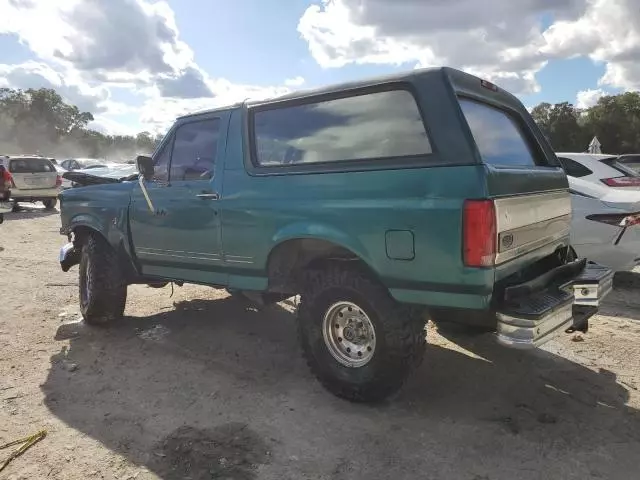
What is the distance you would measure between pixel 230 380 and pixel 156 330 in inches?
63.0

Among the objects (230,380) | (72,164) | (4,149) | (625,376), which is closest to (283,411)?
(230,380)

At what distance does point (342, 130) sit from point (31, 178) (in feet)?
50.8

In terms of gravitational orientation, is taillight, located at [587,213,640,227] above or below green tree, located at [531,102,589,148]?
below

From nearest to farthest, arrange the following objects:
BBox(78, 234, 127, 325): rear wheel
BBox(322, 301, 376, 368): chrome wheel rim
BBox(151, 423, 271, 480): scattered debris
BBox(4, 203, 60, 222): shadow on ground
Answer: BBox(151, 423, 271, 480): scattered debris < BBox(322, 301, 376, 368): chrome wheel rim < BBox(78, 234, 127, 325): rear wheel < BBox(4, 203, 60, 222): shadow on ground

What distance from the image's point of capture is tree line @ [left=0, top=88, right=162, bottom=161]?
84.9m

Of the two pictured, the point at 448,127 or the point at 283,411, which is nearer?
the point at 448,127

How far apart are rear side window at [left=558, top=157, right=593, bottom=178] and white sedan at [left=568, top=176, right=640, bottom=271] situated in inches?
20.4

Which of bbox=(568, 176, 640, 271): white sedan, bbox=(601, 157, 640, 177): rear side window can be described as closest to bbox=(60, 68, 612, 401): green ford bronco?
bbox=(568, 176, 640, 271): white sedan

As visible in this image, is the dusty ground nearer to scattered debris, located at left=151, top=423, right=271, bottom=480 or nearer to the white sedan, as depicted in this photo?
scattered debris, located at left=151, top=423, right=271, bottom=480

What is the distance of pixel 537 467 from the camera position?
2.77 metres

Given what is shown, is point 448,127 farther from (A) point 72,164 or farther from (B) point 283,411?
(A) point 72,164

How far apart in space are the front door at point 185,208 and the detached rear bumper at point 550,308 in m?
2.21

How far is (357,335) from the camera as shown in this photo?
353cm

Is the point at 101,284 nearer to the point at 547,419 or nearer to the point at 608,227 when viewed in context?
the point at 547,419
